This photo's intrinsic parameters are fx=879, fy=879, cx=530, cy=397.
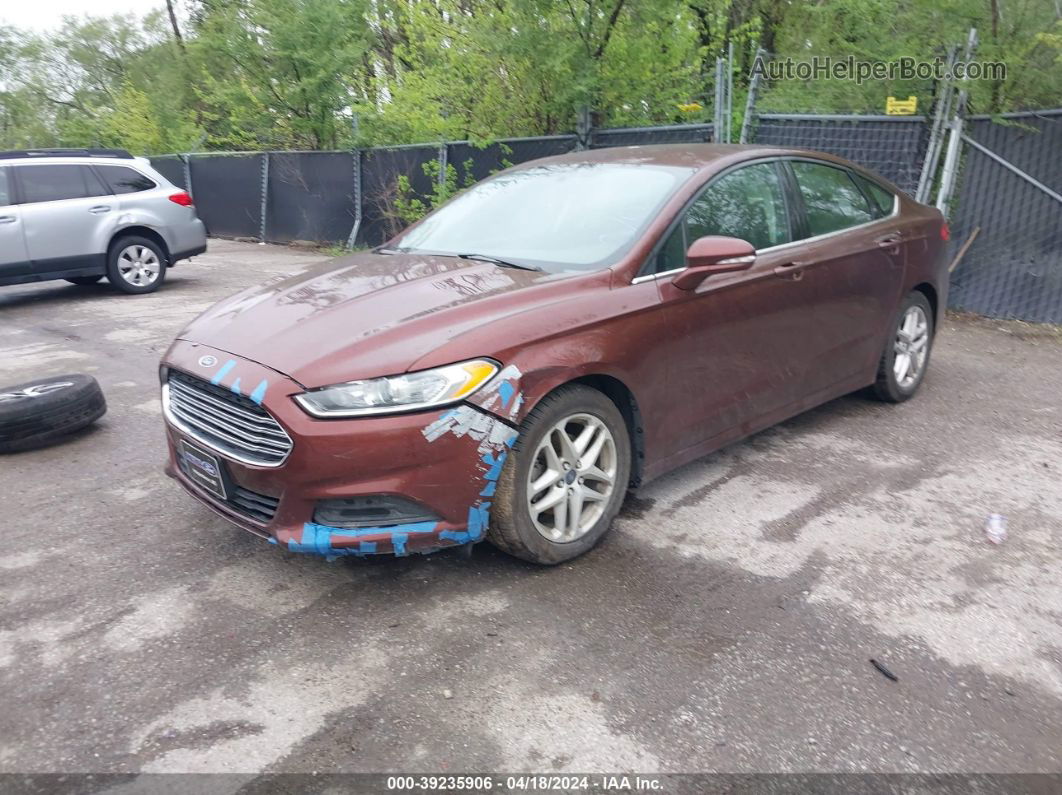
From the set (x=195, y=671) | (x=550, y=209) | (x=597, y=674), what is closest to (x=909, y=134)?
(x=550, y=209)

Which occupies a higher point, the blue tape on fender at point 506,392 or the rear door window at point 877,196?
the rear door window at point 877,196

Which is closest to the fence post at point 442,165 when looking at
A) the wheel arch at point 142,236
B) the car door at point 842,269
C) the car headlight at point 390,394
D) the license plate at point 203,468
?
the wheel arch at point 142,236

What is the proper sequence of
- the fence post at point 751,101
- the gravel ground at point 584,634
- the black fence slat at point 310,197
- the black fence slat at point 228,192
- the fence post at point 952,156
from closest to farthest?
the gravel ground at point 584,634, the fence post at point 952,156, the fence post at point 751,101, the black fence slat at point 310,197, the black fence slat at point 228,192

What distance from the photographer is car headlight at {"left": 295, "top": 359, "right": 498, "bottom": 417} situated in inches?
122

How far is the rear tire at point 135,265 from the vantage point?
10.7 metres

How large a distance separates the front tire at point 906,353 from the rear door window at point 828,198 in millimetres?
730

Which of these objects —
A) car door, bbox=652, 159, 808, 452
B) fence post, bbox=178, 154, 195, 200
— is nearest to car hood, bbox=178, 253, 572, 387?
car door, bbox=652, 159, 808, 452

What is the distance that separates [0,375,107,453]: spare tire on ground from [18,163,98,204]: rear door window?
5.69 m

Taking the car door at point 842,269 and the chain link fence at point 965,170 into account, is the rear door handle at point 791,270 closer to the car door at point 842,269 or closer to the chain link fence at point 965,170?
the car door at point 842,269

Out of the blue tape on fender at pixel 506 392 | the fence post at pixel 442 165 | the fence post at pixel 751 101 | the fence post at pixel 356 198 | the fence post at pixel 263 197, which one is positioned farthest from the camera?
the fence post at pixel 263 197

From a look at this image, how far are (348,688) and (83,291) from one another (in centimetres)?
1016

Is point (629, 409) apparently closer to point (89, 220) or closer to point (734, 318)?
point (734, 318)

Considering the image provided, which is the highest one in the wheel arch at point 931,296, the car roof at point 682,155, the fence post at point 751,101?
the fence post at point 751,101

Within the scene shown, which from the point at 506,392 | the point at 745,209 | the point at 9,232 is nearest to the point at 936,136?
the point at 745,209
